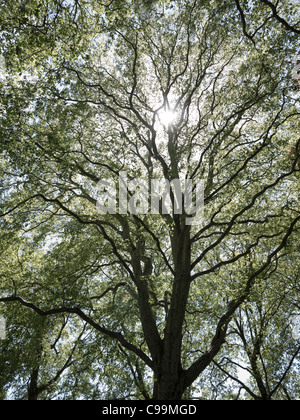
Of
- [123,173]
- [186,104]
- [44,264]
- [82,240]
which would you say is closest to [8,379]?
[44,264]

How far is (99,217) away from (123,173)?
6.96 feet

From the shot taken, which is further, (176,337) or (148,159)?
(148,159)

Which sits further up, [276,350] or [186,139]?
[186,139]

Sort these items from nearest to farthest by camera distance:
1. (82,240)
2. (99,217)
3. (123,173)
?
(123,173), (99,217), (82,240)

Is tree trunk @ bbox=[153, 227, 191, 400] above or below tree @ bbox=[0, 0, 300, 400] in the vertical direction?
below

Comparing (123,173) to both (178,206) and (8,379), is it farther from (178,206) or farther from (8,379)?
(8,379)

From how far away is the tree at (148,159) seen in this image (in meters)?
9.08

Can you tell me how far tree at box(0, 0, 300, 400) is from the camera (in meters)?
9.08

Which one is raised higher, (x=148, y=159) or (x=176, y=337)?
(x=148, y=159)

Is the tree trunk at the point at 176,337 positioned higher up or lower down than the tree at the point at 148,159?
lower down

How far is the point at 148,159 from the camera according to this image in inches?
516
